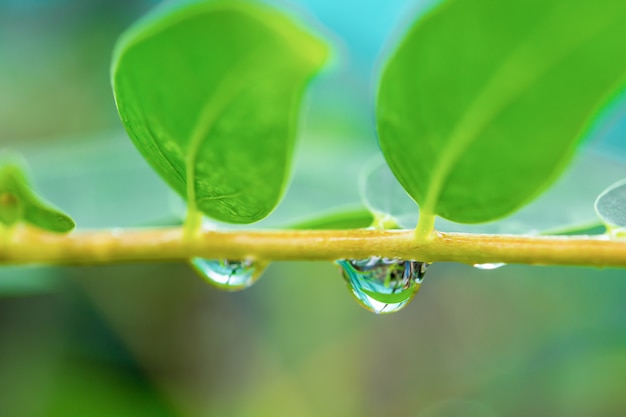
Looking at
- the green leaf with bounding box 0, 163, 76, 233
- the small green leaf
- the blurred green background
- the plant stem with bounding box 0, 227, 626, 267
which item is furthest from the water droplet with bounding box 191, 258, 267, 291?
the blurred green background

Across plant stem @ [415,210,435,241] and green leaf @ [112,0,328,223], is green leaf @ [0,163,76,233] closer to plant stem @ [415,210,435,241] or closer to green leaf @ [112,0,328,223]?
green leaf @ [112,0,328,223]

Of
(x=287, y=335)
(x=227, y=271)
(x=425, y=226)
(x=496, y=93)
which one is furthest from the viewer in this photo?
(x=287, y=335)

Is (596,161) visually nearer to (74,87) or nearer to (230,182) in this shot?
(230,182)

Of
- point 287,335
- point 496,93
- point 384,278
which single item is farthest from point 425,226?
point 287,335

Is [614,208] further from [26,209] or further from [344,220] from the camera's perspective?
[26,209]

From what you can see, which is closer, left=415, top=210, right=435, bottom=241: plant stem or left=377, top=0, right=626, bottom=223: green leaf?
left=377, top=0, right=626, bottom=223: green leaf

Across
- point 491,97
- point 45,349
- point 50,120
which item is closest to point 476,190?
point 491,97

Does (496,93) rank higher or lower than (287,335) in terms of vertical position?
lower
